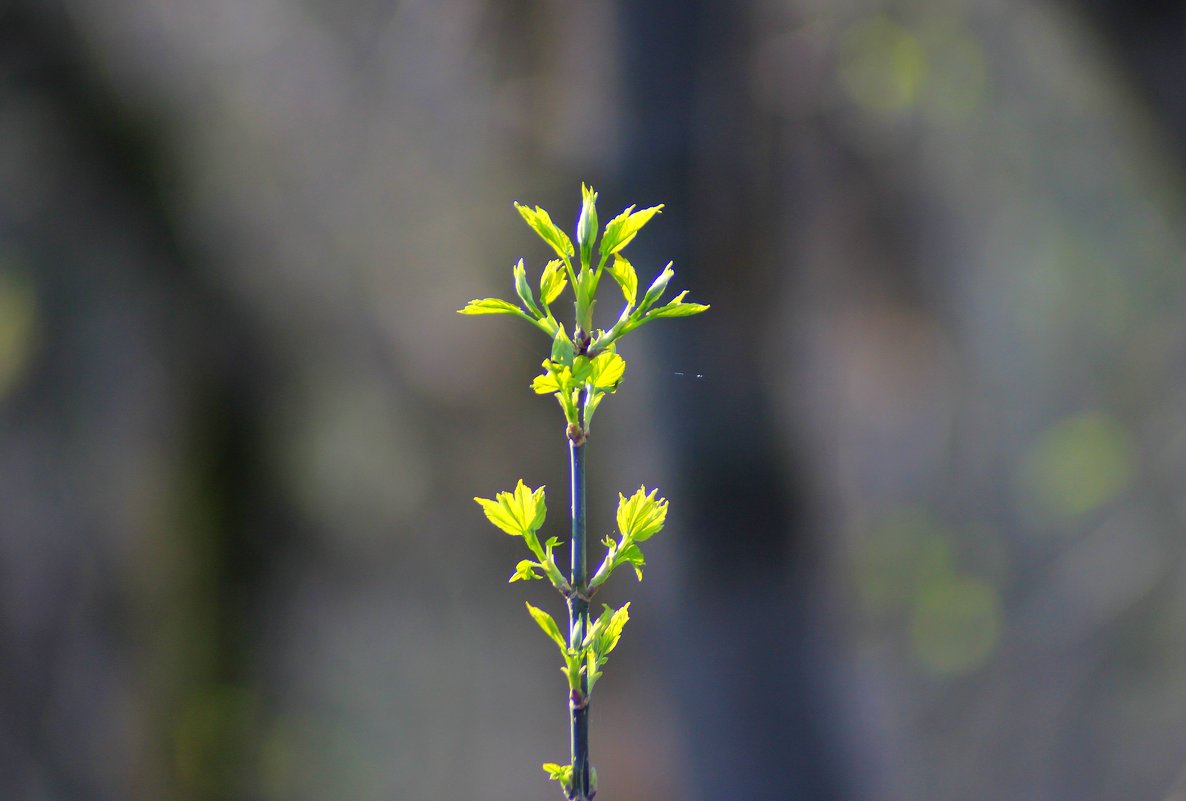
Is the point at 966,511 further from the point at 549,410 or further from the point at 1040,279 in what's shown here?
the point at 549,410

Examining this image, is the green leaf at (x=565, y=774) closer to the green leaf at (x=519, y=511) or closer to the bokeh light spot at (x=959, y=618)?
the green leaf at (x=519, y=511)

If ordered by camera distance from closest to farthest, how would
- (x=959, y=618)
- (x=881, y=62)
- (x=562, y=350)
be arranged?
(x=562, y=350) < (x=881, y=62) < (x=959, y=618)

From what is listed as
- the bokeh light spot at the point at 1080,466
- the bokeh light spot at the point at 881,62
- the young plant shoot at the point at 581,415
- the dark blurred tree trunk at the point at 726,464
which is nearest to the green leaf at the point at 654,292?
the young plant shoot at the point at 581,415

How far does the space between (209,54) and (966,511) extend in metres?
2.16

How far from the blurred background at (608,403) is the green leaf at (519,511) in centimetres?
117

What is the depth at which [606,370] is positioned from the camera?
168 mm

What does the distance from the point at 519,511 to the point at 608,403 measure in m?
1.85

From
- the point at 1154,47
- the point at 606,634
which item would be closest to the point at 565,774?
the point at 606,634

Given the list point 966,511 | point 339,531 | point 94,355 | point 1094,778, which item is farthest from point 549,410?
point 1094,778

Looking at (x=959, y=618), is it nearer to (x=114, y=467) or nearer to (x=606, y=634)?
(x=114, y=467)

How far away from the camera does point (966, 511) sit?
2.71m

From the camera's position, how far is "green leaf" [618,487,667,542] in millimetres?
179

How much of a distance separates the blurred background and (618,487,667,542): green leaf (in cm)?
117

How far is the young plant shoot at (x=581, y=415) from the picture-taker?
16 cm
